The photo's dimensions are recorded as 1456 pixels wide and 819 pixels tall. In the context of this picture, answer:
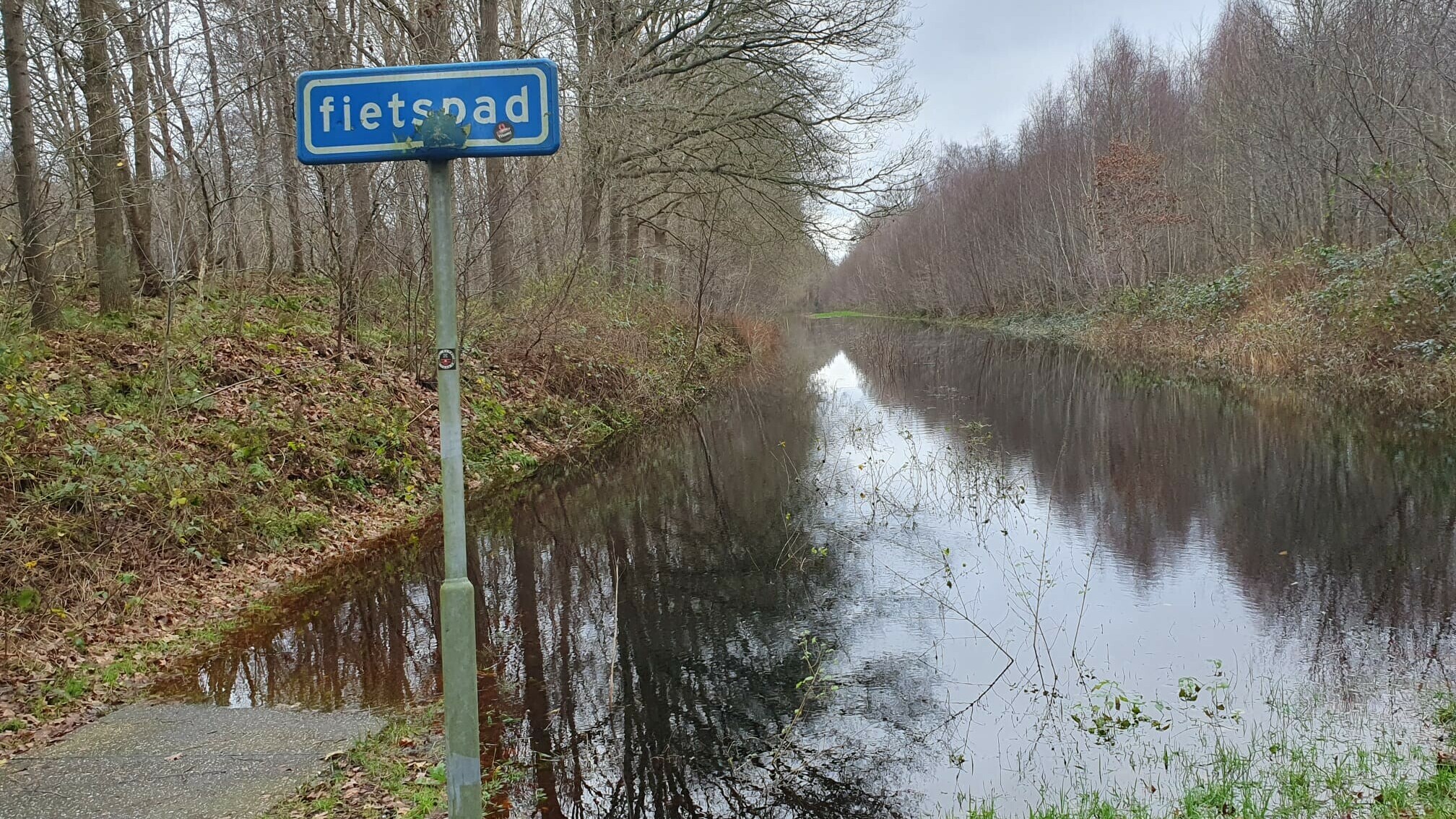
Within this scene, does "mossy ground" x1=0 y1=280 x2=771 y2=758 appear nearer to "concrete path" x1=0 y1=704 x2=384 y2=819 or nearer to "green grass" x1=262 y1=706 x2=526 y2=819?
"concrete path" x1=0 y1=704 x2=384 y2=819

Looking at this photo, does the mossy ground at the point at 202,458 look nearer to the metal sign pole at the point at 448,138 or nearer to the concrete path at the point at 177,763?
the concrete path at the point at 177,763

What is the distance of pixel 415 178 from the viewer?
1247cm

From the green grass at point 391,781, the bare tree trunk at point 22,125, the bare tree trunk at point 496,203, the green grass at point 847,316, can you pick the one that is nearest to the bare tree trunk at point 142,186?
the bare tree trunk at point 22,125

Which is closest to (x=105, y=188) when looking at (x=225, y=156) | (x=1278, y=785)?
(x=225, y=156)

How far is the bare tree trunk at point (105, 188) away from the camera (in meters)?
9.84

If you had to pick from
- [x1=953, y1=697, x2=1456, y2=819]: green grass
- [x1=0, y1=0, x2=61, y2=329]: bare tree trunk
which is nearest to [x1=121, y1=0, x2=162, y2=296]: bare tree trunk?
[x1=0, y1=0, x2=61, y2=329]: bare tree trunk

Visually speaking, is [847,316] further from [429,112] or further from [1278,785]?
[429,112]

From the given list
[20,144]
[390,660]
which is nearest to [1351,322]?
[390,660]

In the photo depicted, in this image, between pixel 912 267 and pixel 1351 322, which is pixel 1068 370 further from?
pixel 912 267

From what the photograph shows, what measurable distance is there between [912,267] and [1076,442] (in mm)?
53794

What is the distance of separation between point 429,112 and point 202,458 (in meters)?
7.10

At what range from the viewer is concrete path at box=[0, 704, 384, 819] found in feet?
13.0

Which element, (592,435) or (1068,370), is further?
(1068,370)

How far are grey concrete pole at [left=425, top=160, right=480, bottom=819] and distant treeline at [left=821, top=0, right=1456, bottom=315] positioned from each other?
17.8 m
